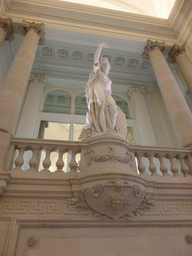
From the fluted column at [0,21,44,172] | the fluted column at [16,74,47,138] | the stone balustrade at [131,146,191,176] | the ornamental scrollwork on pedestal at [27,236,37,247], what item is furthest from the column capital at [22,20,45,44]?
the ornamental scrollwork on pedestal at [27,236,37,247]

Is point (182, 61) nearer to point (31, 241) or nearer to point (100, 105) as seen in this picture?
point (100, 105)

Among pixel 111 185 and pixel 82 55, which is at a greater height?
pixel 82 55

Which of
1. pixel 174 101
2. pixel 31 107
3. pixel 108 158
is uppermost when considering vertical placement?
pixel 31 107

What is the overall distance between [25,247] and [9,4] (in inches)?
301

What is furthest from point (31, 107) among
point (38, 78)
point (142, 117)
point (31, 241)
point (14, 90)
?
point (31, 241)

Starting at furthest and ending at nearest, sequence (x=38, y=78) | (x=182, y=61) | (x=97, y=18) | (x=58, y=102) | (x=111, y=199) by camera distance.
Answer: (x=58, y=102) < (x=38, y=78) < (x=97, y=18) < (x=182, y=61) < (x=111, y=199)

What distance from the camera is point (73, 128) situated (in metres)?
8.09

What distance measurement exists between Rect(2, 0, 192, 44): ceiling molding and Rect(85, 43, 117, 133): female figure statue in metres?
3.79

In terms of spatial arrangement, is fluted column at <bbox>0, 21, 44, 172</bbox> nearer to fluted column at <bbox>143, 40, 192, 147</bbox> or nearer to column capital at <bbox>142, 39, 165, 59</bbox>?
fluted column at <bbox>143, 40, 192, 147</bbox>

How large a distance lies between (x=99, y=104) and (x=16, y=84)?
2.06 metres

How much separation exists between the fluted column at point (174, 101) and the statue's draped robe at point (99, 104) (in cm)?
188

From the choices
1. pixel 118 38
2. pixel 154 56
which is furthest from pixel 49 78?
pixel 154 56

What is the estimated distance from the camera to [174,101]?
5.25 meters

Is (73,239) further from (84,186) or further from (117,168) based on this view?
(117,168)
